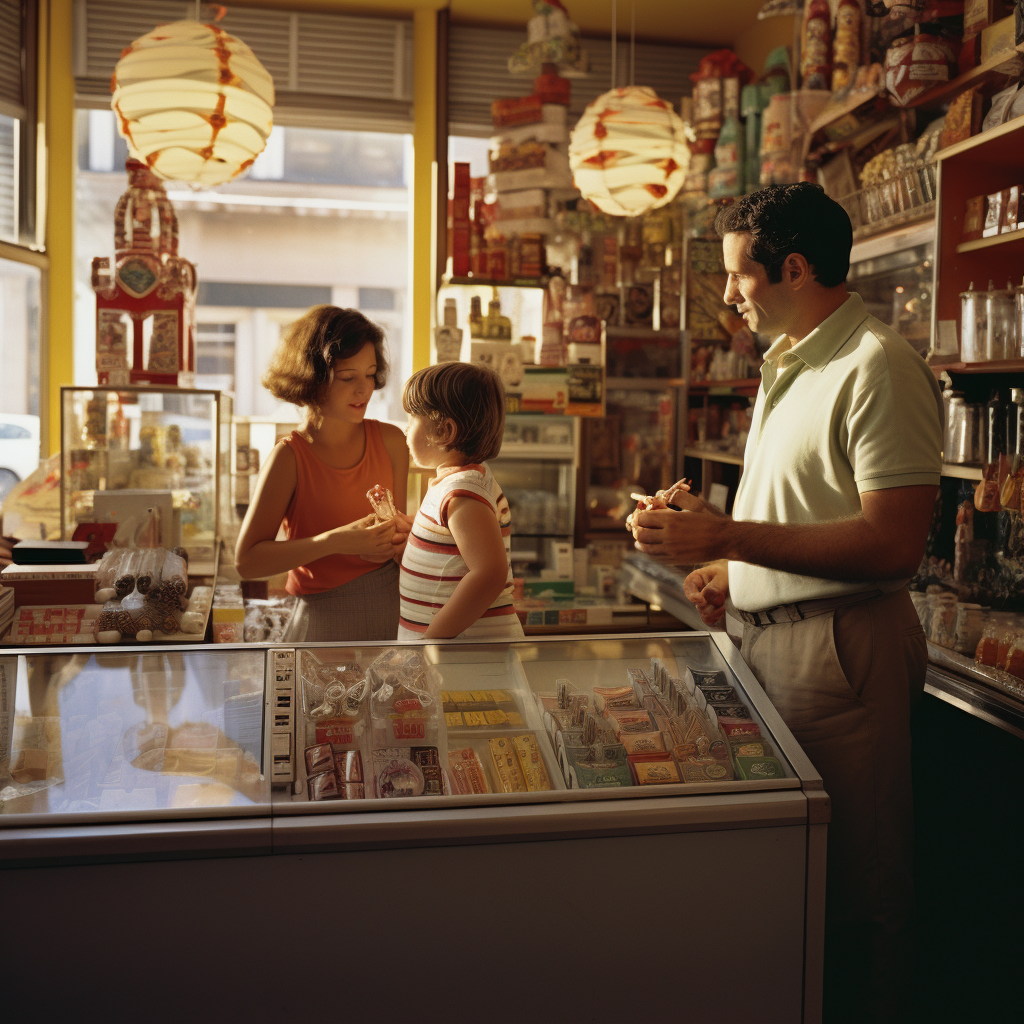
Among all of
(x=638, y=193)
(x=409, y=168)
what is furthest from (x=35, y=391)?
(x=638, y=193)

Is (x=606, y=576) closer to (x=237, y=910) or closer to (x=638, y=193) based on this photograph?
(x=638, y=193)

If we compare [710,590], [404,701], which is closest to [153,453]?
[404,701]

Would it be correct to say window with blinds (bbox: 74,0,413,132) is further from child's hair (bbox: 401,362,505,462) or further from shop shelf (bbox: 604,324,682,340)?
child's hair (bbox: 401,362,505,462)

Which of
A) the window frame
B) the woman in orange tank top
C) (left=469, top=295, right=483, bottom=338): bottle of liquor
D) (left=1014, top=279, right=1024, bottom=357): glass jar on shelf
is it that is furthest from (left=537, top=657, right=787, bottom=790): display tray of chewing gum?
the window frame

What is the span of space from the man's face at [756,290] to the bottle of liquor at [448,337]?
9.97 ft

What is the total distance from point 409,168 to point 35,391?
2598 mm

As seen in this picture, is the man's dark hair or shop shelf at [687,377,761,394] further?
shop shelf at [687,377,761,394]

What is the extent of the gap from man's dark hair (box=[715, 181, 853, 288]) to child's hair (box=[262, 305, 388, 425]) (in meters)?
1.02

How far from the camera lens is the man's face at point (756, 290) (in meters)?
1.84

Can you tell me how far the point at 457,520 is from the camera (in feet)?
6.48

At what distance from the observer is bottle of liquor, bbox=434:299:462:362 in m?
4.84

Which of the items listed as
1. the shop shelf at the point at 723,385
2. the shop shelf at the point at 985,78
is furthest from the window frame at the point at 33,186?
the shop shelf at the point at 985,78

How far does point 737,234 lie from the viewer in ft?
6.09

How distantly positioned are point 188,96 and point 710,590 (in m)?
2.16
